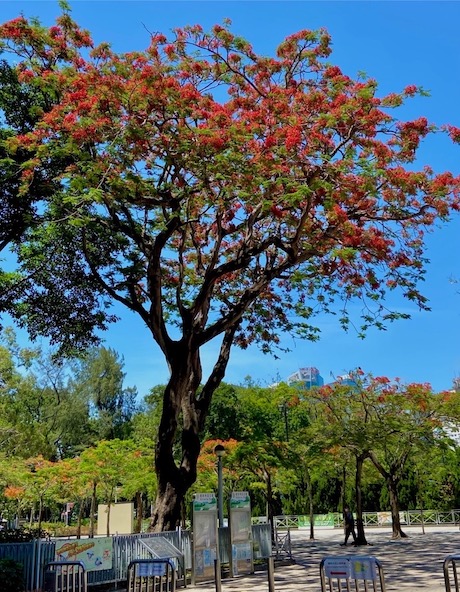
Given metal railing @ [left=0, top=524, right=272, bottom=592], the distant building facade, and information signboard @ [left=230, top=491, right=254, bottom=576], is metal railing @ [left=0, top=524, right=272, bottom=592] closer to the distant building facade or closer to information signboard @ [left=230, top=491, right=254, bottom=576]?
information signboard @ [left=230, top=491, right=254, bottom=576]

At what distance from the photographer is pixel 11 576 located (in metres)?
9.54

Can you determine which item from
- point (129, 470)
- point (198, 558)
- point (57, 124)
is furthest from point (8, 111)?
point (129, 470)

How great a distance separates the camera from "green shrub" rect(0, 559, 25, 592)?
9.41 metres

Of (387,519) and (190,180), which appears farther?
(387,519)

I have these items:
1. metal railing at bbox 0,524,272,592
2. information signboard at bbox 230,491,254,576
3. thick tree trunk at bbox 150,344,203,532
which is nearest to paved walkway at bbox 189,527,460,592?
information signboard at bbox 230,491,254,576

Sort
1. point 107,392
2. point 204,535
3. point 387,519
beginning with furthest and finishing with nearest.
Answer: point 107,392 < point 387,519 < point 204,535

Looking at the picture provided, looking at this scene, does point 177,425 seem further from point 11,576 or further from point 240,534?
point 11,576

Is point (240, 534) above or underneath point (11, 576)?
above

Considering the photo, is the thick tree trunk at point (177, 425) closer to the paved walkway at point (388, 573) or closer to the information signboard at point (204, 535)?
the information signboard at point (204, 535)

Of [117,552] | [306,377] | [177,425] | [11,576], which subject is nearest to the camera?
[11,576]

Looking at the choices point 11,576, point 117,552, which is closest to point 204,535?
point 117,552

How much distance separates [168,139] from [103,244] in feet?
12.3

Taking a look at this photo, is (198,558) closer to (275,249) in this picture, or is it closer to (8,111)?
(275,249)

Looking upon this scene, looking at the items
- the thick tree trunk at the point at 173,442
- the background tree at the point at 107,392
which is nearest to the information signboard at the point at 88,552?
the thick tree trunk at the point at 173,442
